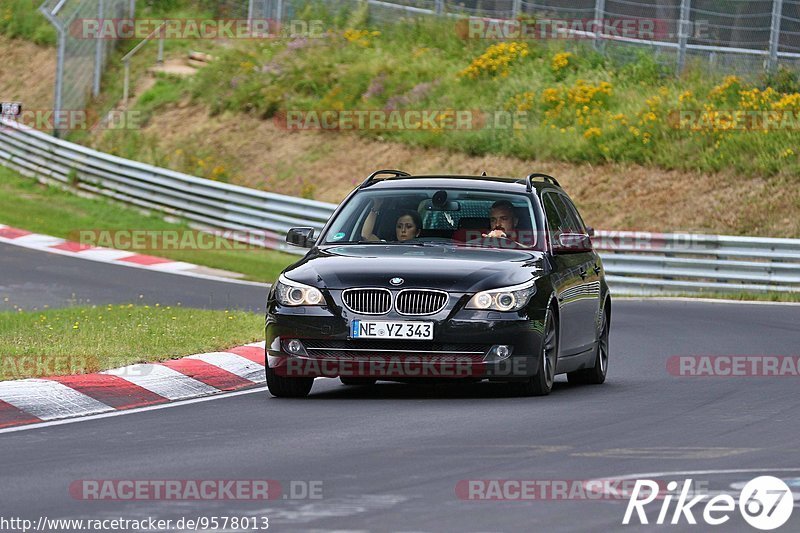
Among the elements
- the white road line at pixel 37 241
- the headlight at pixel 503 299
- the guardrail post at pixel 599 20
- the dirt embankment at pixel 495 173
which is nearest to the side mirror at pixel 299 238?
the headlight at pixel 503 299

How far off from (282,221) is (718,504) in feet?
78.0

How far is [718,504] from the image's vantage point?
7.24 meters

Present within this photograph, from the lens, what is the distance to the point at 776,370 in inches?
568

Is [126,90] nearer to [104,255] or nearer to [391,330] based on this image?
[104,255]

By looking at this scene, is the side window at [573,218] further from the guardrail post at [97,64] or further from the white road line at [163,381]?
the guardrail post at [97,64]

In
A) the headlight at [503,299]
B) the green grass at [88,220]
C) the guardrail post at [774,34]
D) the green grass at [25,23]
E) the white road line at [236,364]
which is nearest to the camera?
the headlight at [503,299]

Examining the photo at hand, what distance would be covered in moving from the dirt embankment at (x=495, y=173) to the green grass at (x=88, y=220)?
11.5 ft

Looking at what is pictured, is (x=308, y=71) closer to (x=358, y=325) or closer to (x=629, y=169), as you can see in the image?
(x=629, y=169)

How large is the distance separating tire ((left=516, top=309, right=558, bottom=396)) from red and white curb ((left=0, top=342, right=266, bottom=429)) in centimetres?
227

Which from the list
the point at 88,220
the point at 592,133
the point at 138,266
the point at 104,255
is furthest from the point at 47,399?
the point at 592,133

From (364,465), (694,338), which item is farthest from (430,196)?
(694,338)

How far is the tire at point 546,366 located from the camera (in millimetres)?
11641

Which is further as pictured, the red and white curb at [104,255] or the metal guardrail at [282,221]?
the red and white curb at [104,255]

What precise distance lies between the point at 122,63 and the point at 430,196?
101ft
